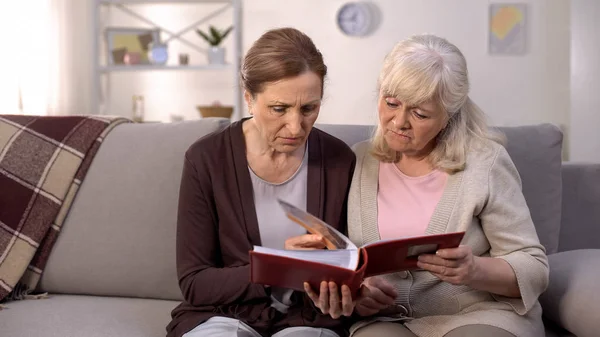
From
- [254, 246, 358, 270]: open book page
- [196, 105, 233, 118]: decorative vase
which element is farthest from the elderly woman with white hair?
[196, 105, 233, 118]: decorative vase

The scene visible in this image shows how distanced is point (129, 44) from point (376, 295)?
4.22m

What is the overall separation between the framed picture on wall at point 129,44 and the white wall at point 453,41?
1.09 feet

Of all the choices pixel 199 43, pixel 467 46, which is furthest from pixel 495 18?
pixel 199 43

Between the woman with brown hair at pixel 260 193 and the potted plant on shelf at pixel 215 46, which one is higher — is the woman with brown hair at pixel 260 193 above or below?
below

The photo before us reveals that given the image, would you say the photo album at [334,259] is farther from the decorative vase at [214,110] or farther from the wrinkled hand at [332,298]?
the decorative vase at [214,110]

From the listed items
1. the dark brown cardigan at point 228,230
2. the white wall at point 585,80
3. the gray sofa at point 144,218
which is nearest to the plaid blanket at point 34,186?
the gray sofa at point 144,218

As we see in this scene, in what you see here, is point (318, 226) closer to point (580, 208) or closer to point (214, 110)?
point (580, 208)

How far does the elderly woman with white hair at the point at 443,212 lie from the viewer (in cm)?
161

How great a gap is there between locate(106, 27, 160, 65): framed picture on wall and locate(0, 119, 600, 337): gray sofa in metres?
3.24

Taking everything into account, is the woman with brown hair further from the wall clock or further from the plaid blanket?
the wall clock

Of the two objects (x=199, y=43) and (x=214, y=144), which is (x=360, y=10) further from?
(x=214, y=144)

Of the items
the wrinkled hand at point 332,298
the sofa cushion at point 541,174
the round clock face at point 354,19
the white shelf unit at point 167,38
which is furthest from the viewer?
the round clock face at point 354,19

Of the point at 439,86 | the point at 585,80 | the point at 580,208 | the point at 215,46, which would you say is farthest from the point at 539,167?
the point at 215,46

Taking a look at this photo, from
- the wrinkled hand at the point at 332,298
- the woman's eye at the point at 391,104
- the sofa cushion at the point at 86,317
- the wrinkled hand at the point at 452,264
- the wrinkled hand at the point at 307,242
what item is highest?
Result: the woman's eye at the point at 391,104
